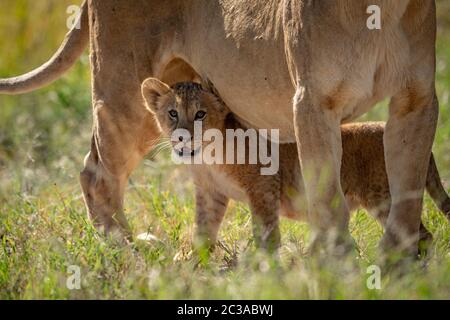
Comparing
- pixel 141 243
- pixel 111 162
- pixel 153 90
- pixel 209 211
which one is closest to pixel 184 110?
pixel 153 90

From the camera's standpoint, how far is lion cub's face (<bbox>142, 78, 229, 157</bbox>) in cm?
588

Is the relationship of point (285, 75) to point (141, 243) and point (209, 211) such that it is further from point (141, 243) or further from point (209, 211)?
point (209, 211)

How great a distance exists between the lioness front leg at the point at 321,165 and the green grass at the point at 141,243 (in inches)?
7.1

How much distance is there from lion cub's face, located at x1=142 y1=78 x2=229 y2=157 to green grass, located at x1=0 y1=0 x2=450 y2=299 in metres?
0.56

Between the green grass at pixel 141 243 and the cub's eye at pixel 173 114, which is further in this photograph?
the cub's eye at pixel 173 114

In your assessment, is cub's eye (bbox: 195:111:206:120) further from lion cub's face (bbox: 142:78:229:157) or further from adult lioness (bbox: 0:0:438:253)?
adult lioness (bbox: 0:0:438:253)

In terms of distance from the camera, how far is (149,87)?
591cm

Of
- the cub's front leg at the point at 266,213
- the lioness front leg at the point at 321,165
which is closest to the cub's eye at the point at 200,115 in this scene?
the cub's front leg at the point at 266,213

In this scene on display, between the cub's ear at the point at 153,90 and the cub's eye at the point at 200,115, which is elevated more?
the cub's ear at the point at 153,90

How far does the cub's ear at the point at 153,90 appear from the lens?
5879 millimetres

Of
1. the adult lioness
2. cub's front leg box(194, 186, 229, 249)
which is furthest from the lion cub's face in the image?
cub's front leg box(194, 186, 229, 249)

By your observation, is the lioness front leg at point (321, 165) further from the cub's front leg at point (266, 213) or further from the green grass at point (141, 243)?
the cub's front leg at point (266, 213)

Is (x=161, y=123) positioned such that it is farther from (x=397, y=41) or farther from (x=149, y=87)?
(x=397, y=41)

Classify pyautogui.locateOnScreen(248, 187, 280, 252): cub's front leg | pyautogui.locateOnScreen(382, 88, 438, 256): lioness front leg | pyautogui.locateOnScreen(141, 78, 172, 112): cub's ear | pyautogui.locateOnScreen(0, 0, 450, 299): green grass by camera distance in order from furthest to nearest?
1. pyautogui.locateOnScreen(141, 78, 172, 112): cub's ear
2. pyautogui.locateOnScreen(248, 187, 280, 252): cub's front leg
3. pyautogui.locateOnScreen(382, 88, 438, 256): lioness front leg
4. pyautogui.locateOnScreen(0, 0, 450, 299): green grass
